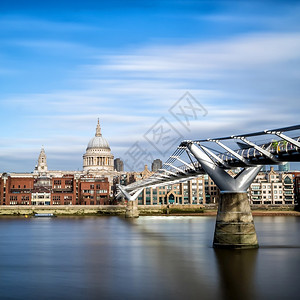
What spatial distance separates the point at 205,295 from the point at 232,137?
12816 millimetres

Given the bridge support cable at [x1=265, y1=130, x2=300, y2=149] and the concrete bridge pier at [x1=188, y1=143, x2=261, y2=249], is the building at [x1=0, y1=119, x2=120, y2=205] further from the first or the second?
the bridge support cable at [x1=265, y1=130, x2=300, y2=149]

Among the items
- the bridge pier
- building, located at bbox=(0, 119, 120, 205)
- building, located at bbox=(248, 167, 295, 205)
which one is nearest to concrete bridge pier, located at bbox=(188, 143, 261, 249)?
the bridge pier

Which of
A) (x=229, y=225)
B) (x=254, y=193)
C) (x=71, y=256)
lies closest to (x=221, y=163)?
(x=229, y=225)

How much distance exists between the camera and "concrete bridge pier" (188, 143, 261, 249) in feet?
127

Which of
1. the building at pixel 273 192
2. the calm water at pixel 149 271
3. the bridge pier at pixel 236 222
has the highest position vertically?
the building at pixel 273 192

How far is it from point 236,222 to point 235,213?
27.3 inches

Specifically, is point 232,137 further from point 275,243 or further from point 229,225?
point 275,243

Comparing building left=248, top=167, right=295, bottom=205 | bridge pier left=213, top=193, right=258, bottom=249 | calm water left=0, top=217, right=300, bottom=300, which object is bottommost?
calm water left=0, top=217, right=300, bottom=300

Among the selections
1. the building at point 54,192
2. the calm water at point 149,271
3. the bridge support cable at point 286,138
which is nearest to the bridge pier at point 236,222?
the calm water at point 149,271

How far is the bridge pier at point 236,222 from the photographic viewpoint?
38625mm

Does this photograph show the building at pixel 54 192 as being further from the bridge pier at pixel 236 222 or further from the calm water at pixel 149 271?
the bridge pier at pixel 236 222

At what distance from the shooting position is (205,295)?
84.0 ft

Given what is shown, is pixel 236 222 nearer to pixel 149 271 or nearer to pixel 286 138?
pixel 149 271

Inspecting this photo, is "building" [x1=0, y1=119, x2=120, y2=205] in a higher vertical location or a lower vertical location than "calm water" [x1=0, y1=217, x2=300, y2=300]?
higher
